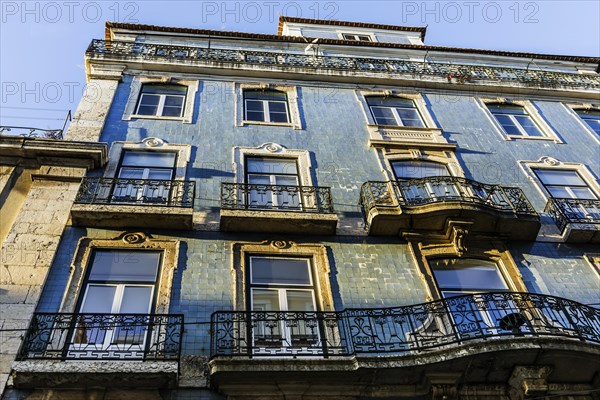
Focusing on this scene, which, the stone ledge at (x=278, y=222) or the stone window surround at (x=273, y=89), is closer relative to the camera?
the stone ledge at (x=278, y=222)

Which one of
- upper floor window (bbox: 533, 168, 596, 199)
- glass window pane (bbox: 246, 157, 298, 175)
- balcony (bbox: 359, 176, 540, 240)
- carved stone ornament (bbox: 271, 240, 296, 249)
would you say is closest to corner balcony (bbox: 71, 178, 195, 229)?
carved stone ornament (bbox: 271, 240, 296, 249)

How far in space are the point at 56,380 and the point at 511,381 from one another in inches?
224

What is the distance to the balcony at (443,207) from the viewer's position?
9789 millimetres

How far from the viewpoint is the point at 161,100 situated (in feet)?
43.2

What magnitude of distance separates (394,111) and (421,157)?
7.36 ft

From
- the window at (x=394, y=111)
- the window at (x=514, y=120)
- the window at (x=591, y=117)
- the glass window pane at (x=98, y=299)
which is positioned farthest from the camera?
the window at (x=591, y=117)

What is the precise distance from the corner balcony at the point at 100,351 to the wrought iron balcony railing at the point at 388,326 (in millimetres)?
695

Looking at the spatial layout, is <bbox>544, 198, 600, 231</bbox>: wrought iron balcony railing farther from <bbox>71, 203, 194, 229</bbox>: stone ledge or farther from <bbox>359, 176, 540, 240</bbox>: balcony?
<bbox>71, 203, 194, 229</bbox>: stone ledge

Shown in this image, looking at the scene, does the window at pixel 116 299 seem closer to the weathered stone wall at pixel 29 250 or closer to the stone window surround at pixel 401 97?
the weathered stone wall at pixel 29 250

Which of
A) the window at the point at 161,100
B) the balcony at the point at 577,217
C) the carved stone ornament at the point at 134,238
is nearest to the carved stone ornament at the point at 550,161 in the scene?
the balcony at the point at 577,217

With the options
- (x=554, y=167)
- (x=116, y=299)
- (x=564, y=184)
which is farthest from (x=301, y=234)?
(x=554, y=167)

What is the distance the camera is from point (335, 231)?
9859 millimetres

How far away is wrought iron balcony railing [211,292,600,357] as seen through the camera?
772 centimetres

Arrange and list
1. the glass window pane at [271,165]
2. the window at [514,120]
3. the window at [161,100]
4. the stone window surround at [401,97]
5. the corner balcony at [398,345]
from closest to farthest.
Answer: the corner balcony at [398,345], the glass window pane at [271,165], the window at [161,100], the stone window surround at [401,97], the window at [514,120]
